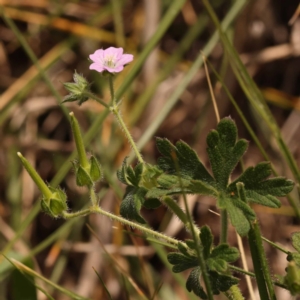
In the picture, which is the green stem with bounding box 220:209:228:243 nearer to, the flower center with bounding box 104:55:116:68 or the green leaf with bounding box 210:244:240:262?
the green leaf with bounding box 210:244:240:262

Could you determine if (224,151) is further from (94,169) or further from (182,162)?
(94,169)

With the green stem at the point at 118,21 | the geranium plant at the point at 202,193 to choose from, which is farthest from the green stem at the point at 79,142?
the green stem at the point at 118,21

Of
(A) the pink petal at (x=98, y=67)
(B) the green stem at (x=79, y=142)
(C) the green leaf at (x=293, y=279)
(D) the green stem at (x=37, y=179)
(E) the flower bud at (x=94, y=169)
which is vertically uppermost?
(A) the pink petal at (x=98, y=67)

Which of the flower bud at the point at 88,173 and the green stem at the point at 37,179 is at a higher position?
the flower bud at the point at 88,173

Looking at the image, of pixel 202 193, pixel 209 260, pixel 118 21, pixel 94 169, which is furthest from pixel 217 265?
pixel 118 21

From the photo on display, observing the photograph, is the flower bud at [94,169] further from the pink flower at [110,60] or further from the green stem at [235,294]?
the green stem at [235,294]

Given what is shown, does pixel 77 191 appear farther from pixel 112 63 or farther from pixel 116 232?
pixel 112 63

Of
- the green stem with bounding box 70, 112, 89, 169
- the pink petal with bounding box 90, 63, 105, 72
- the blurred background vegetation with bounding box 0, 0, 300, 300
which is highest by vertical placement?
the blurred background vegetation with bounding box 0, 0, 300, 300

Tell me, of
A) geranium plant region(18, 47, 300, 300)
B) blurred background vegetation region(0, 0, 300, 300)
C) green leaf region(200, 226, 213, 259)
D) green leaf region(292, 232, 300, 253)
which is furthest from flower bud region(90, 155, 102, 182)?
blurred background vegetation region(0, 0, 300, 300)
